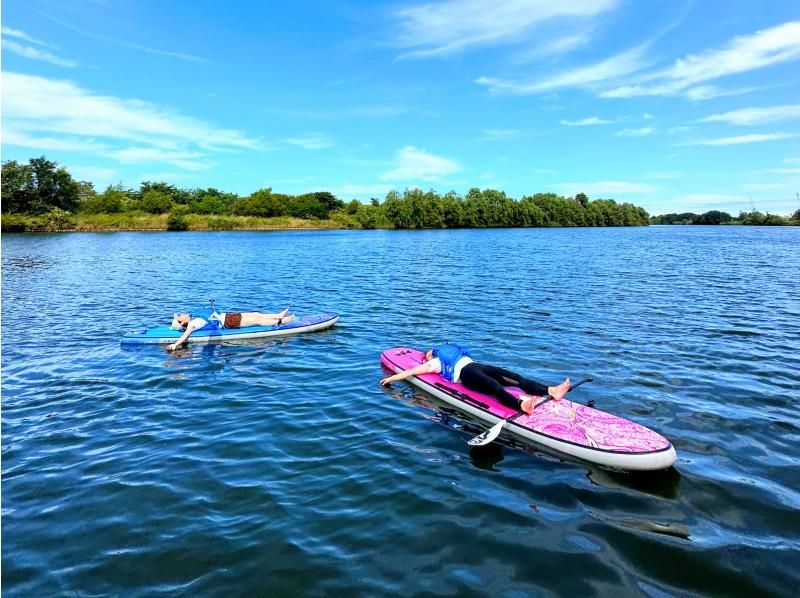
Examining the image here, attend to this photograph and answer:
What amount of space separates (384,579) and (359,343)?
31.7ft

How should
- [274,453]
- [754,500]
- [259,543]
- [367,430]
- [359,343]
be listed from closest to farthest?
[259,543] < [754,500] < [274,453] < [367,430] < [359,343]

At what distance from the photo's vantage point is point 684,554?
5223 mm

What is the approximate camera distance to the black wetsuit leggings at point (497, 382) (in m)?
8.52

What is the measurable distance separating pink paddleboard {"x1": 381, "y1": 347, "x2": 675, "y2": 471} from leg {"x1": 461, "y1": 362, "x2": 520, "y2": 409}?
0.37ft

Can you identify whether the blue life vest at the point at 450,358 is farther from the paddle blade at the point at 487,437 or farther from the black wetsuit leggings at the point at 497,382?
the paddle blade at the point at 487,437

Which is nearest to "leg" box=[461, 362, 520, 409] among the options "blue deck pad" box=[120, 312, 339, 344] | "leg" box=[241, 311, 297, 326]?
"blue deck pad" box=[120, 312, 339, 344]

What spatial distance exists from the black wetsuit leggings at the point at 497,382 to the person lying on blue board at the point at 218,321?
801 cm

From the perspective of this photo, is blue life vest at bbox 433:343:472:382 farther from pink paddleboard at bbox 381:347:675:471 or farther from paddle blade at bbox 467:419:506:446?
paddle blade at bbox 467:419:506:446

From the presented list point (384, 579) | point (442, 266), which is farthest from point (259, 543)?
point (442, 266)

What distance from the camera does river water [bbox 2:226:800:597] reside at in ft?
16.7

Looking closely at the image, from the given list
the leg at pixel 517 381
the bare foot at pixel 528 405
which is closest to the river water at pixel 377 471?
the bare foot at pixel 528 405

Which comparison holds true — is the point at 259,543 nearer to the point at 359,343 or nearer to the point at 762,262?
the point at 359,343

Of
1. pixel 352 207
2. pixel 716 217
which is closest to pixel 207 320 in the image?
pixel 352 207

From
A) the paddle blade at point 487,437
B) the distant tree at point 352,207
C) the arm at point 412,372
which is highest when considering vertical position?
the distant tree at point 352,207
